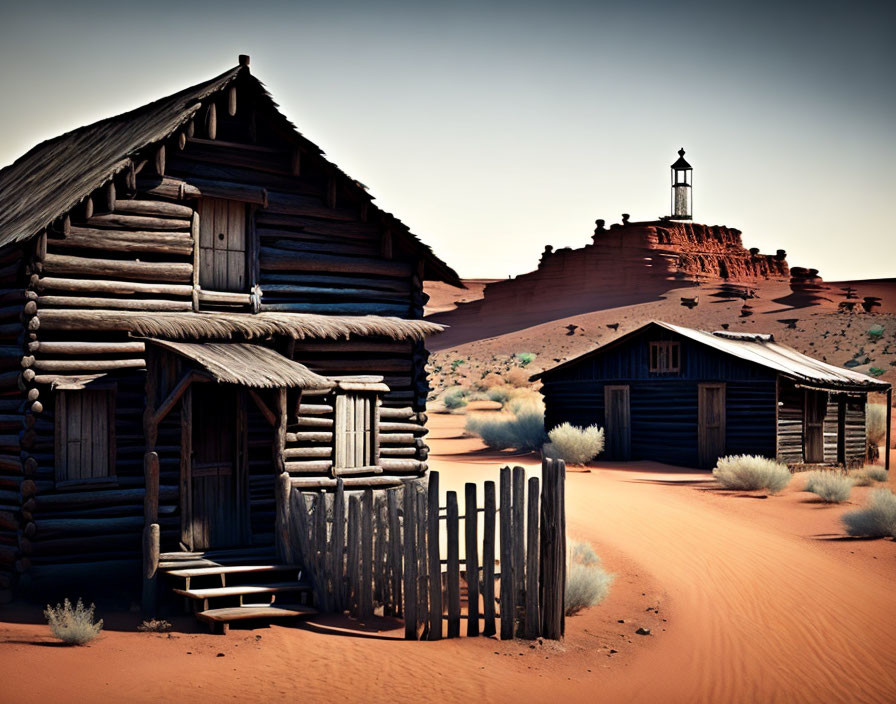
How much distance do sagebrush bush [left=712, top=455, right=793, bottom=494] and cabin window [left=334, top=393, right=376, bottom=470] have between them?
11.3 meters

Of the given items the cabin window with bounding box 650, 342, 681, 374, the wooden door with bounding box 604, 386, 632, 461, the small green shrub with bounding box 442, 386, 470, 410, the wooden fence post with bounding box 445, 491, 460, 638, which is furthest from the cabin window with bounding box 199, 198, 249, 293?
the small green shrub with bounding box 442, 386, 470, 410

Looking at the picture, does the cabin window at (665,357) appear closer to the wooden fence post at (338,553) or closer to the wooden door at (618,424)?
the wooden door at (618,424)

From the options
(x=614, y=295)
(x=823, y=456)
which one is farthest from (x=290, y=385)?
(x=614, y=295)

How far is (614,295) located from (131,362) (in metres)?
76.3

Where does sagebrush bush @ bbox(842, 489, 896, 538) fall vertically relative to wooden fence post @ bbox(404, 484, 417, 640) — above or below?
below

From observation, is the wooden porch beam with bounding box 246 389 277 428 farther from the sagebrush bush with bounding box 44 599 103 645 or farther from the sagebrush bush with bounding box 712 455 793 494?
the sagebrush bush with bounding box 712 455 793 494

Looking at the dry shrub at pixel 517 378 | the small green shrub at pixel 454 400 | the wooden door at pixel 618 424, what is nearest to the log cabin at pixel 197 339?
the wooden door at pixel 618 424

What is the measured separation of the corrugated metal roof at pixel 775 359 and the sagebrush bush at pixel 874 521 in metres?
8.54

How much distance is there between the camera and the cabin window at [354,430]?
1488 cm

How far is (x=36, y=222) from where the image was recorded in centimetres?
1277

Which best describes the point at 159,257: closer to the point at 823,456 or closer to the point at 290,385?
the point at 290,385

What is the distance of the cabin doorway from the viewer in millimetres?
13500

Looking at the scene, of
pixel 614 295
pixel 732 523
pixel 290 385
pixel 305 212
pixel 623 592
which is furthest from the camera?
pixel 614 295

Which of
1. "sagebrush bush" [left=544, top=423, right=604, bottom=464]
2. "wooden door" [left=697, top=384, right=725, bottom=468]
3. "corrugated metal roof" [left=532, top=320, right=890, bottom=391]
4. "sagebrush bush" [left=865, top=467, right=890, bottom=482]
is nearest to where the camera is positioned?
"sagebrush bush" [left=865, top=467, right=890, bottom=482]
